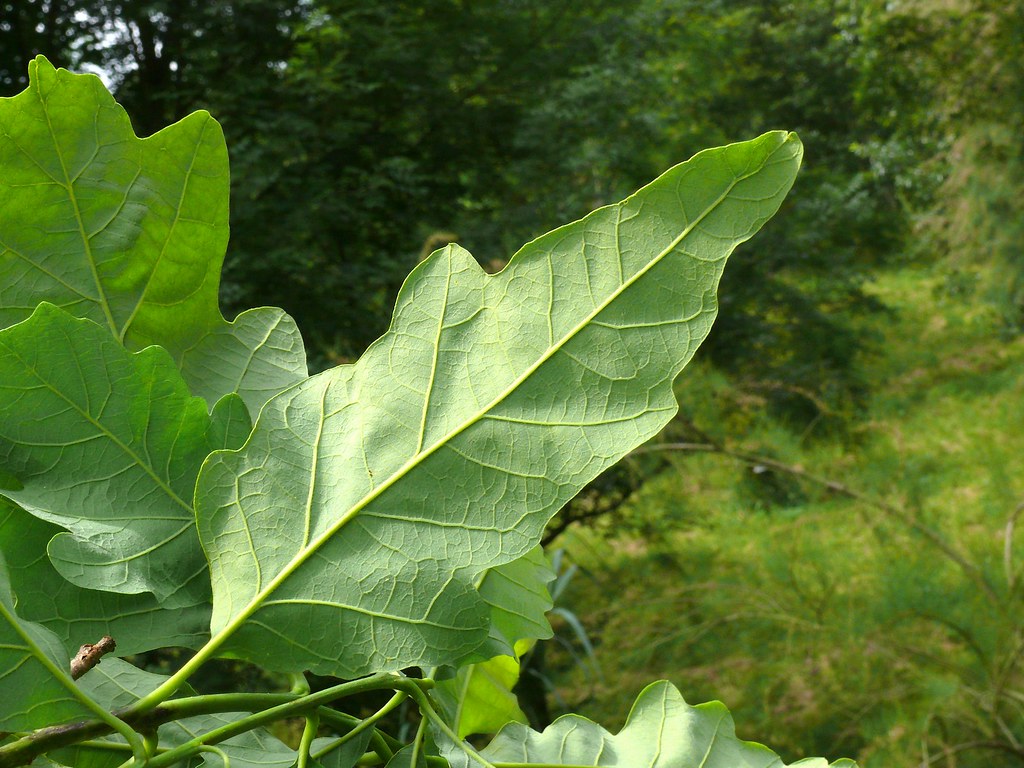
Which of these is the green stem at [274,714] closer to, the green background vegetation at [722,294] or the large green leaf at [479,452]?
the large green leaf at [479,452]

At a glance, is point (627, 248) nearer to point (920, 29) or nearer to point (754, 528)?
point (754, 528)

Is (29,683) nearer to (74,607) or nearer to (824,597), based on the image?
(74,607)

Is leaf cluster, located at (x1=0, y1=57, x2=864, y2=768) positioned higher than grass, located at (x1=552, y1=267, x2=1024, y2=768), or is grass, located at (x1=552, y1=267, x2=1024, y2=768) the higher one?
leaf cluster, located at (x1=0, y1=57, x2=864, y2=768)

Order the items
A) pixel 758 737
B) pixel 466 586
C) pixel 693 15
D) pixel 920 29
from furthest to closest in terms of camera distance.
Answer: pixel 693 15, pixel 920 29, pixel 758 737, pixel 466 586

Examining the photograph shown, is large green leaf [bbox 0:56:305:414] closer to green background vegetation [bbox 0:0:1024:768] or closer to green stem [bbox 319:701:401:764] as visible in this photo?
green stem [bbox 319:701:401:764]

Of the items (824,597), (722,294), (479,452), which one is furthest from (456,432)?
(722,294)

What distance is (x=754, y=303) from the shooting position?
3.31 m

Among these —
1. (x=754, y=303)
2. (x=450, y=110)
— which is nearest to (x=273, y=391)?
(x=450, y=110)

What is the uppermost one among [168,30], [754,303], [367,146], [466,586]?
[168,30]

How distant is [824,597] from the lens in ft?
5.68

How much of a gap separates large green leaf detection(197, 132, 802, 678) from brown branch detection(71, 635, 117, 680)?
0.9 inches

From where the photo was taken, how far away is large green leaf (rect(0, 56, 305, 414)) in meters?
0.19

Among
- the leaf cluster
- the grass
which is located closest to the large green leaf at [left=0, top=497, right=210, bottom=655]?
the leaf cluster

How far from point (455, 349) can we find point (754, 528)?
93.8 inches
